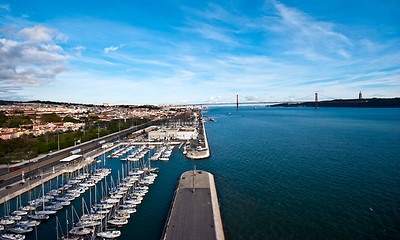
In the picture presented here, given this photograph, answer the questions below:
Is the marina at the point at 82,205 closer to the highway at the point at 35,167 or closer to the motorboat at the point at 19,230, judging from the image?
the motorboat at the point at 19,230

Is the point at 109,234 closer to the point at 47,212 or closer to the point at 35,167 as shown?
the point at 47,212

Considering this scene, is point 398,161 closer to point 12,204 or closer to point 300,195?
point 300,195

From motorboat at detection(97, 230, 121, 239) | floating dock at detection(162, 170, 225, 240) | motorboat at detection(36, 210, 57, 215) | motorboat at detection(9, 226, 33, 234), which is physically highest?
floating dock at detection(162, 170, 225, 240)

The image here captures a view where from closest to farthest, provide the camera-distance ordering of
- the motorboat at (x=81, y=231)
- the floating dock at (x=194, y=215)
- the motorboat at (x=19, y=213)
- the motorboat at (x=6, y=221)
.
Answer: the floating dock at (x=194, y=215)
the motorboat at (x=81, y=231)
the motorboat at (x=6, y=221)
the motorboat at (x=19, y=213)

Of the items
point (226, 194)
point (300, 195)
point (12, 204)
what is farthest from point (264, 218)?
point (12, 204)

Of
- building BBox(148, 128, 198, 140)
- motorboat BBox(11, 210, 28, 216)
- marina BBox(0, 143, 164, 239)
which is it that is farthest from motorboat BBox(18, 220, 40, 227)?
building BBox(148, 128, 198, 140)

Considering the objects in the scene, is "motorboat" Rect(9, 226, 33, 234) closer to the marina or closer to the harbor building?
the marina

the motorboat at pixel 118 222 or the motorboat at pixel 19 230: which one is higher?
the motorboat at pixel 118 222

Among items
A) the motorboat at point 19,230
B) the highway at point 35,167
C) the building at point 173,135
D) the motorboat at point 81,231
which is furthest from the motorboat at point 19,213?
the building at point 173,135
